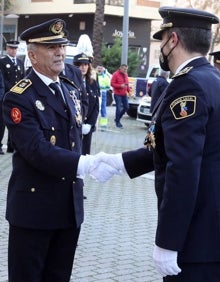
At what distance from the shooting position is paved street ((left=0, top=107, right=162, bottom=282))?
16.8 ft

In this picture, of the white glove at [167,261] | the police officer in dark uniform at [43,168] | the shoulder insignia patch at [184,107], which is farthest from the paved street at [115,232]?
the shoulder insignia patch at [184,107]

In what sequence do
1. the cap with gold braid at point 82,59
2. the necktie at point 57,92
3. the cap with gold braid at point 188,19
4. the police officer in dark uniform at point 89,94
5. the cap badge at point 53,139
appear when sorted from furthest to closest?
the police officer in dark uniform at point 89,94 → the cap with gold braid at point 82,59 → the necktie at point 57,92 → the cap badge at point 53,139 → the cap with gold braid at point 188,19

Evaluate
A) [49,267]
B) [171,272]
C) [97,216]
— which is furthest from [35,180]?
Answer: [97,216]

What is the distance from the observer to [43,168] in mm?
3238

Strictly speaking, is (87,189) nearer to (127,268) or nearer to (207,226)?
(127,268)

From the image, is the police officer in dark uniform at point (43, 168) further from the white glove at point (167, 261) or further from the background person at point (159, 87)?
the background person at point (159, 87)

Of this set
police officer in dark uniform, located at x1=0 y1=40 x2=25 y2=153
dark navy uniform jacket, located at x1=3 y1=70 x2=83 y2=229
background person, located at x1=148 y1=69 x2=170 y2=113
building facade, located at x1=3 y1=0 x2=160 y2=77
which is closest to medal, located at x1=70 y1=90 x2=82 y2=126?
dark navy uniform jacket, located at x1=3 y1=70 x2=83 y2=229

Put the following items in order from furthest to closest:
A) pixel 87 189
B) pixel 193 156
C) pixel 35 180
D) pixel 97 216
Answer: pixel 87 189 < pixel 97 216 < pixel 35 180 < pixel 193 156

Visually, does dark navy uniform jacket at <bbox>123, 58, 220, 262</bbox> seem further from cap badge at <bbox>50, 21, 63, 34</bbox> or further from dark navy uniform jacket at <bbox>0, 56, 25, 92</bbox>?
dark navy uniform jacket at <bbox>0, 56, 25, 92</bbox>

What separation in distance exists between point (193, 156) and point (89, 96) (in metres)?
5.71

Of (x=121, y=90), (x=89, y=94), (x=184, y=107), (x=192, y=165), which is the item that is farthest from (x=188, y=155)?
(x=121, y=90)

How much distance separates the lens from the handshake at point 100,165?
10.7ft

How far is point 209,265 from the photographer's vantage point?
8.87 feet

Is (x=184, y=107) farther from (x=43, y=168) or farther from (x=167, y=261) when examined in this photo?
(x=43, y=168)
